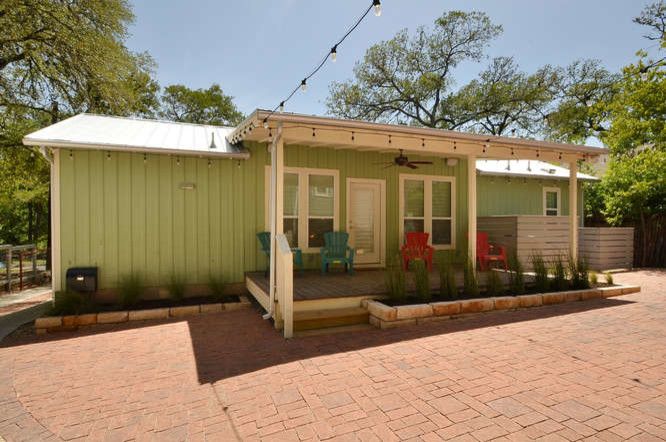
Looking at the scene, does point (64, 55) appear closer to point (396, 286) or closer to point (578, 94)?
point (396, 286)

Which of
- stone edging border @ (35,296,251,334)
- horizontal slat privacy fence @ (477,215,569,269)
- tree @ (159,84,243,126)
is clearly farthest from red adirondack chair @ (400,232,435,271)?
tree @ (159,84,243,126)

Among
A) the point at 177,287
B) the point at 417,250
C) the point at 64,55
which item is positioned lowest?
the point at 177,287

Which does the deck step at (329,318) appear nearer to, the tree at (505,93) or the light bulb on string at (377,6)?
the light bulb on string at (377,6)

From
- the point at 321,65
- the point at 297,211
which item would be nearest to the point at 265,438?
the point at 321,65

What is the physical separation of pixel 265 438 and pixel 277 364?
47.2 inches

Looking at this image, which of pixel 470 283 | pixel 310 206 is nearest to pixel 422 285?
pixel 470 283

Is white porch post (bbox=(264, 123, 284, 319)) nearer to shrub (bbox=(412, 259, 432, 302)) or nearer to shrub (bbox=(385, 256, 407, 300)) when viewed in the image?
shrub (bbox=(385, 256, 407, 300))

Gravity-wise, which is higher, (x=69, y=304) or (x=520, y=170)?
(x=520, y=170)

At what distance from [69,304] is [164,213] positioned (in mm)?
1818

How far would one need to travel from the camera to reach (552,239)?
821 centimetres

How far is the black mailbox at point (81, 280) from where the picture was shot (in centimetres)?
536

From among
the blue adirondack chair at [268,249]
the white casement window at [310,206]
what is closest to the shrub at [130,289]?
the blue adirondack chair at [268,249]

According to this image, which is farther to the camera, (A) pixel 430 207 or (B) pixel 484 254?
(A) pixel 430 207

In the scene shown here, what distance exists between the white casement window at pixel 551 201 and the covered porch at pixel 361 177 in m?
3.22
